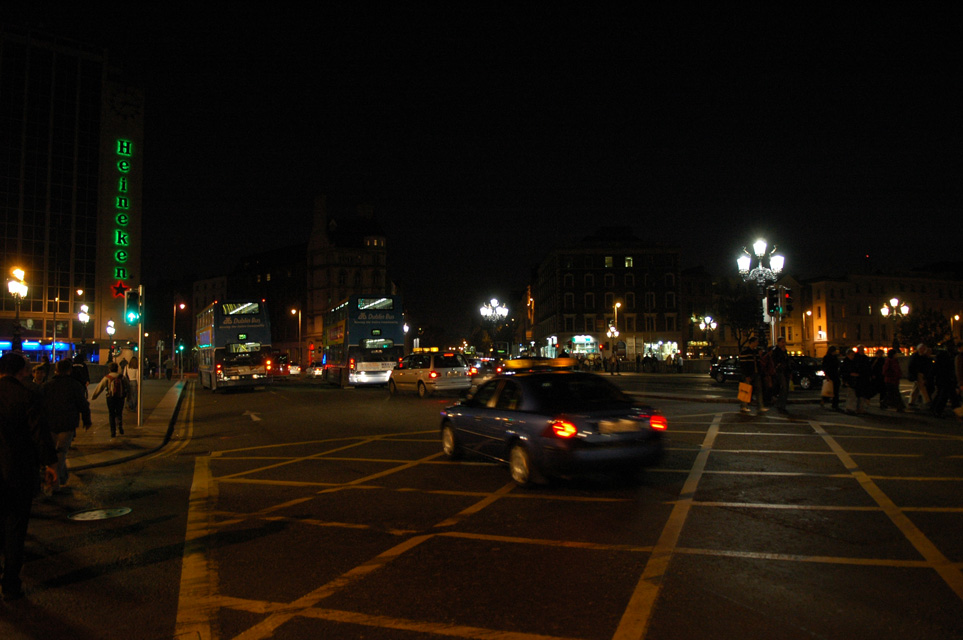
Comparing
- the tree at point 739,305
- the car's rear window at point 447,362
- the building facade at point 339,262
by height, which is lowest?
the car's rear window at point 447,362

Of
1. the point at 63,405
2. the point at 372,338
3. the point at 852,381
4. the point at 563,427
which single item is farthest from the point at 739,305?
the point at 63,405

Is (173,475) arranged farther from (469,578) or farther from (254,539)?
(469,578)

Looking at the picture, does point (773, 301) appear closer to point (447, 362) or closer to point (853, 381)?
point (853, 381)

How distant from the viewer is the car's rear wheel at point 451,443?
1068 cm

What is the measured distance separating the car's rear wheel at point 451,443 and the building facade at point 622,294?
69223 millimetres

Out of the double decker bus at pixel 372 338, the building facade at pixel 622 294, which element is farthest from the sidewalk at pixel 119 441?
the building facade at pixel 622 294

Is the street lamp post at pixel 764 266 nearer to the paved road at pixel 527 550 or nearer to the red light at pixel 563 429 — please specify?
the paved road at pixel 527 550

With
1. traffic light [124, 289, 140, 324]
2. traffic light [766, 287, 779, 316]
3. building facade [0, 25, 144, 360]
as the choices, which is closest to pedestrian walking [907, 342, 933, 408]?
traffic light [766, 287, 779, 316]

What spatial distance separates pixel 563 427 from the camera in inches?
318

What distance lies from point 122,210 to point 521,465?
70.9 m

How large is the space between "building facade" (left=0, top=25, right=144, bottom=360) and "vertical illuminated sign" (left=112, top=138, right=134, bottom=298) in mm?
93

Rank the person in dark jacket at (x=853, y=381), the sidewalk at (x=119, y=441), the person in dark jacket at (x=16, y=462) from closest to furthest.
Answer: the person in dark jacket at (x=16, y=462) → the sidewalk at (x=119, y=441) → the person in dark jacket at (x=853, y=381)

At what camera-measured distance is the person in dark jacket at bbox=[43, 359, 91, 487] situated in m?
8.80

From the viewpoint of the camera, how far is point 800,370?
28.1m
